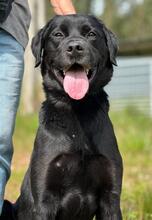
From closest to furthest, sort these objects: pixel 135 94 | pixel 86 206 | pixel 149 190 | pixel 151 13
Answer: pixel 86 206 < pixel 149 190 < pixel 135 94 < pixel 151 13

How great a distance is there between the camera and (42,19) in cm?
1819

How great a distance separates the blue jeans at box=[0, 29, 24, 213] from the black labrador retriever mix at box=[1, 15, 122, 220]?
19 cm

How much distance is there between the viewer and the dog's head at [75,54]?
4.71 m

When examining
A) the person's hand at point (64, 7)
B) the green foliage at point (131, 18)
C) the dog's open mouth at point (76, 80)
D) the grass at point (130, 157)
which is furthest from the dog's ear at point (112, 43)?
the green foliage at point (131, 18)

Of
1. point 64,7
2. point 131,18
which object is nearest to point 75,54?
point 64,7

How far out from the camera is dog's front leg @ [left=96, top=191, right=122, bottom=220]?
4750 mm

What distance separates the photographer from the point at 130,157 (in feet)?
33.9

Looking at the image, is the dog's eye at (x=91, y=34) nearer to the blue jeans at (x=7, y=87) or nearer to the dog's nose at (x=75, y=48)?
the dog's nose at (x=75, y=48)

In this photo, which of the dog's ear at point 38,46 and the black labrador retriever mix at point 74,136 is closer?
the black labrador retriever mix at point 74,136

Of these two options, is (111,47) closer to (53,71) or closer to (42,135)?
(53,71)

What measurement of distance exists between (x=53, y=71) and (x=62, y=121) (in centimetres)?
37

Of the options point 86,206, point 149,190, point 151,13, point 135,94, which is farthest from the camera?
point 151,13

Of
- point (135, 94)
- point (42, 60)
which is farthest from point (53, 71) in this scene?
point (135, 94)

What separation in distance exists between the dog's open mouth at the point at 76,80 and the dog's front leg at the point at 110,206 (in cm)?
73
